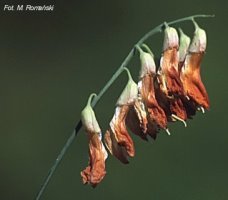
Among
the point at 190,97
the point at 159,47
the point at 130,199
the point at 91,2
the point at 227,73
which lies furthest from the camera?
the point at 91,2

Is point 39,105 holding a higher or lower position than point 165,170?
higher

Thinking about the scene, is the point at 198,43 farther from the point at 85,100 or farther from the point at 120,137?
the point at 85,100

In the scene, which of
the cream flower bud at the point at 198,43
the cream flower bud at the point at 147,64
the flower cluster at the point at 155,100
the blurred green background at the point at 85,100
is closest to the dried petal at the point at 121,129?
the flower cluster at the point at 155,100

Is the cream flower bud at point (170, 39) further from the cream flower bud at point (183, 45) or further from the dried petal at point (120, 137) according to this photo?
the dried petal at point (120, 137)

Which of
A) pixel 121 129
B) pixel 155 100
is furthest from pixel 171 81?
pixel 121 129

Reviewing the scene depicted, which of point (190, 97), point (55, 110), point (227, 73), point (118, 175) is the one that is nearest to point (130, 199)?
point (118, 175)

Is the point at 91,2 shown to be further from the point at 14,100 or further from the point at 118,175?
the point at 118,175

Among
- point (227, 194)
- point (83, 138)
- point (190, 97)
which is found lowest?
point (227, 194)

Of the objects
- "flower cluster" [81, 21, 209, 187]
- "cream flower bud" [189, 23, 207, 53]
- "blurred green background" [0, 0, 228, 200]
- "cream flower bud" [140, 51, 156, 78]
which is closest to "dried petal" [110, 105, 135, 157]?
"flower cluster" [81, 21, 209, 187]
